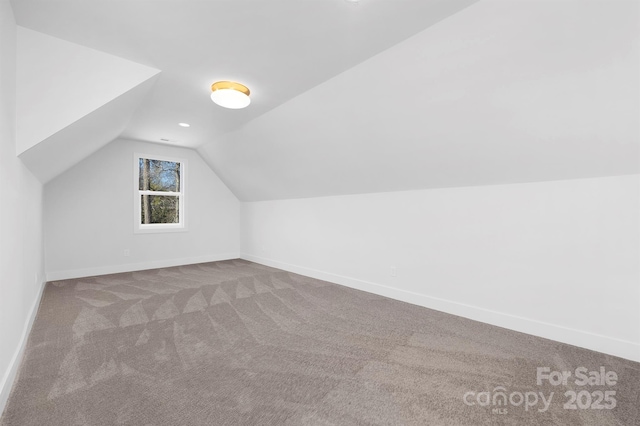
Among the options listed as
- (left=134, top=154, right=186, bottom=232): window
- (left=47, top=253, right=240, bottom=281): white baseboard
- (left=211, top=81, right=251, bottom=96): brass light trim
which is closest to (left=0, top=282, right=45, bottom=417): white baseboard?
(left=47, top=253, right=240, bottom=281): white baseboard

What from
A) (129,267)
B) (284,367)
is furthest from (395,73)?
(129,267)

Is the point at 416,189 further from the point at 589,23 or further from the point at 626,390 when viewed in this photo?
the point at 626,390

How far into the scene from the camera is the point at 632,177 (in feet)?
7.20

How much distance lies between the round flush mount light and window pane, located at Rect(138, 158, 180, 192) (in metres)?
3.46

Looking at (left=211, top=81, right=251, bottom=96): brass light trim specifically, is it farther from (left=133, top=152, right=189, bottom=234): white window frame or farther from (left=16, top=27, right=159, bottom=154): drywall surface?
(left=133, top=152, right=189, bottom=234): white window frame

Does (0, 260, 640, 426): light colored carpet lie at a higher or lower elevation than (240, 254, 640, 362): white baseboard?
lower

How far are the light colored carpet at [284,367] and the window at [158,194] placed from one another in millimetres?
2387

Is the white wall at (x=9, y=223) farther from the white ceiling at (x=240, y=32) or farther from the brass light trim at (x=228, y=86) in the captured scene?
the brass light trim at (x=228, y=86)

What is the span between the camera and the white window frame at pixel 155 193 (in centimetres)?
534

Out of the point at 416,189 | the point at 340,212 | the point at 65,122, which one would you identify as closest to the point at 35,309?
the point at 65,122

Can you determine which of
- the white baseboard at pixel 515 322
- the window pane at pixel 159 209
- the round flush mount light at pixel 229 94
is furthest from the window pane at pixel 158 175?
the white baseboard at pixel 515 322

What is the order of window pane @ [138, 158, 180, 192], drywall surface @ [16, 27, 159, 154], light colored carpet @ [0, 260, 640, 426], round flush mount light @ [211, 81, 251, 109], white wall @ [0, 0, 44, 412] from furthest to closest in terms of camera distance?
1. window pane @ [138, 158, 180, 192]
2. round flush mount light @ [211, 81, 251, 109]
3. drywall surface @ [16, 27, 159, 154]
4. white wall @ [0, 0, 44, 412]
5. light colored carpet @ [0, 260, 640, 426]

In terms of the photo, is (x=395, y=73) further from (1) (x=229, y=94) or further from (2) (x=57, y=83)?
(2) (x=57, y=83)

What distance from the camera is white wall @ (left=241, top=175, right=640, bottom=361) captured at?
7.39 ft
